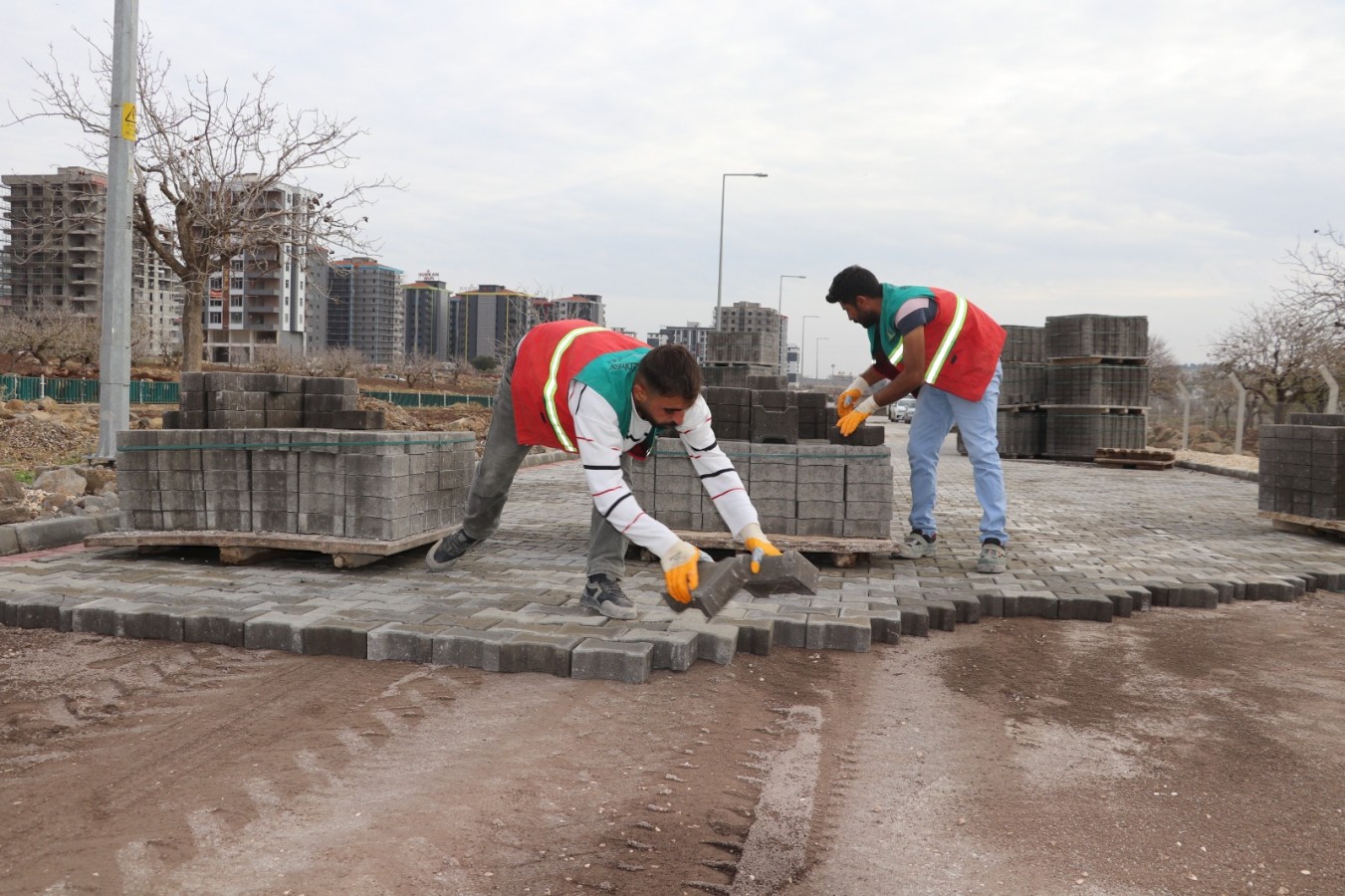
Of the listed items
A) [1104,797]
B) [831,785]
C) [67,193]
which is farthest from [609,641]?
[67,193]

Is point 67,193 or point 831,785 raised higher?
point 67,193

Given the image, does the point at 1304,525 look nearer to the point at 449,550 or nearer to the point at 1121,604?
the point at 1121,604

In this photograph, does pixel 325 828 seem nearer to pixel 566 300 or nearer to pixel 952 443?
pixel 952 443

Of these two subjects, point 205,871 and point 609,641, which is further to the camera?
point 609,641

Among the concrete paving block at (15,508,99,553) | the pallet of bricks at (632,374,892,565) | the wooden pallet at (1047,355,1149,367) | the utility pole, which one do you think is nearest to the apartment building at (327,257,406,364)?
the wooden pallet at (1047,355,1149,367)

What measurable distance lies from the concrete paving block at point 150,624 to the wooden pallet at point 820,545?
Answer: 305cm

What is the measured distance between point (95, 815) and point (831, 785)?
88.9 inches

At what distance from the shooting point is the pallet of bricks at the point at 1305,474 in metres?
8.59

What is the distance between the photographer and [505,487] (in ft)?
17.9

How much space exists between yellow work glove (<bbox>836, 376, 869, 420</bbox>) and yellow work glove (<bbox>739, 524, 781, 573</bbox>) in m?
3.06

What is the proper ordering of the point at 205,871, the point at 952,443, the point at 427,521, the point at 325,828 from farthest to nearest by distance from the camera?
the point at 952,443
the point at 427,521
the point at 325,828
the point at 205,871

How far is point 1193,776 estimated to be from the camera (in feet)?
11.2

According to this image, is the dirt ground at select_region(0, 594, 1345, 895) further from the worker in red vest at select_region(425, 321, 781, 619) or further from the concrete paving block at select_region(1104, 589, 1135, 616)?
the concrete paving block at select_region(1104, 589, 1135, 616)

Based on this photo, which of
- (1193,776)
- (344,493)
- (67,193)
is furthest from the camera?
(67,193)
